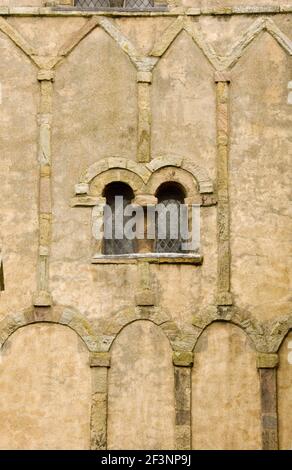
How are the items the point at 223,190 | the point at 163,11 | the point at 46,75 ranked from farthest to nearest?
the point at 163,11 → the point at 46,75 → the point at 223,190

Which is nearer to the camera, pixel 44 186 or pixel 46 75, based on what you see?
pixel 44 186

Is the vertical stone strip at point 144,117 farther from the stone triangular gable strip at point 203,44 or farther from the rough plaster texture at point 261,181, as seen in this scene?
the rough plaster texture at point 261,181

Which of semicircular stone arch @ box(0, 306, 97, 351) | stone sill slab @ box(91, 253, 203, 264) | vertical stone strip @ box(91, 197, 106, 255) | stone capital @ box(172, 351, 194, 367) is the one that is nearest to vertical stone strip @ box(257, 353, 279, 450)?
stone capital @ box(172, 351, 194, 367)

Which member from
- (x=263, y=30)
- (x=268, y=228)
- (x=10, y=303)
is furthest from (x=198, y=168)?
(x=10, y=303)

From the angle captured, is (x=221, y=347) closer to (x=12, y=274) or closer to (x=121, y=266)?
(x=121, y=266)

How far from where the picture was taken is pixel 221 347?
49.5 feet

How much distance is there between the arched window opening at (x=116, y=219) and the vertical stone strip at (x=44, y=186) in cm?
86

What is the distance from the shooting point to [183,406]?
1489 cm

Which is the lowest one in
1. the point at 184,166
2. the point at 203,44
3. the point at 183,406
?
the point at 183,406

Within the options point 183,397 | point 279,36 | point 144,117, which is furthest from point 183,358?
point 279,36

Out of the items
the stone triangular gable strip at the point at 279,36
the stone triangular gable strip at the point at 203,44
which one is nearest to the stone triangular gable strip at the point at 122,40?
the stone triangular gable strip at the point at 203,44

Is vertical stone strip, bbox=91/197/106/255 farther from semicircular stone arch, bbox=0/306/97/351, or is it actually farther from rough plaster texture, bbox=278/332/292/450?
rough plaster texture, bbox=278/332/292/450

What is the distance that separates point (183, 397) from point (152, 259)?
6.57 feet

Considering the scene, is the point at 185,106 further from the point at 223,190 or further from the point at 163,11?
the point at 163,11
